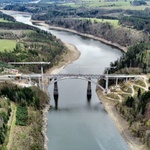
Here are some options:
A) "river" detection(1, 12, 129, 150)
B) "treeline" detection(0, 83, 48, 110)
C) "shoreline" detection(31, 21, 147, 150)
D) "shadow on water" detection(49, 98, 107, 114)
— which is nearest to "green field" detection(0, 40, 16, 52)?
"river" detection(1, 12, 129, 150)

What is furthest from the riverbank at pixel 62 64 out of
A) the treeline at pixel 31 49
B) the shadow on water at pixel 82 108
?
the shadow on water at pixel 82 108

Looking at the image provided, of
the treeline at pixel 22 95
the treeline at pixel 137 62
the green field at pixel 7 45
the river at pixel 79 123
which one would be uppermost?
the green field at pixel 7 45

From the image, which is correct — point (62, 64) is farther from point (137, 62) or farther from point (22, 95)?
point (22, 95)

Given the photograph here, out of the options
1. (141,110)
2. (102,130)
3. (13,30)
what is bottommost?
(102,130)

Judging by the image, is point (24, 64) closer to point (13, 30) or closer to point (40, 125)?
point (40, 125)

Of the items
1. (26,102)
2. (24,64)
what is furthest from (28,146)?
(24,64)

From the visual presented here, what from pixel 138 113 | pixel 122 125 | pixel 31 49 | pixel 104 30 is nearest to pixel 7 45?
pixel 31 49

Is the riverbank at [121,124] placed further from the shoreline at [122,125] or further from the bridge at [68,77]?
the bridge at [68,77]
